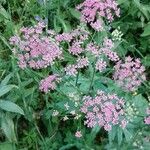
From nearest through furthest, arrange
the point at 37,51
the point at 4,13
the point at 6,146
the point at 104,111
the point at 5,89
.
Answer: the point at 104,111, the point at 37,51, the point at 5,89, the point at 6,146, the point at 4,13

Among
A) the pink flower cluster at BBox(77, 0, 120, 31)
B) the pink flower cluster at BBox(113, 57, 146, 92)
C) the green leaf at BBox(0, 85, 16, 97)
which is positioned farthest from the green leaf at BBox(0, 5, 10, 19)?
the pink flower cluster at BBox(113, 57, 146, 92)

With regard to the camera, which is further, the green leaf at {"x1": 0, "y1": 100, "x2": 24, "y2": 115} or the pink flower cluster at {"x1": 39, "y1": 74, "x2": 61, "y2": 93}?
the green leaf at {"x1": 0, "y1": 100, "x2": 24, "y2": 115}


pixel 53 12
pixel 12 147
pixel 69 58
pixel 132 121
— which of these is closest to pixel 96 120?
pixel 132 121

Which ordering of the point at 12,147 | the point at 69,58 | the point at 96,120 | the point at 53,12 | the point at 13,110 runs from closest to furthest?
the point at 96,120, the point at 13,110, the point at 12,147, the point at 69,58, the point at 53,12

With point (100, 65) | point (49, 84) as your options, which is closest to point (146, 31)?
point (100, 65)

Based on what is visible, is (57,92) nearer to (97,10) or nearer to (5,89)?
(5,89)

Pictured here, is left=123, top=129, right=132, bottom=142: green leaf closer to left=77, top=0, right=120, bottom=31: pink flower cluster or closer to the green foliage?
the green foliage

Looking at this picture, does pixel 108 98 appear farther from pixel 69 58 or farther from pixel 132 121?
pixel 69 58

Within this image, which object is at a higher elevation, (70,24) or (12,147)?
(70,24)
